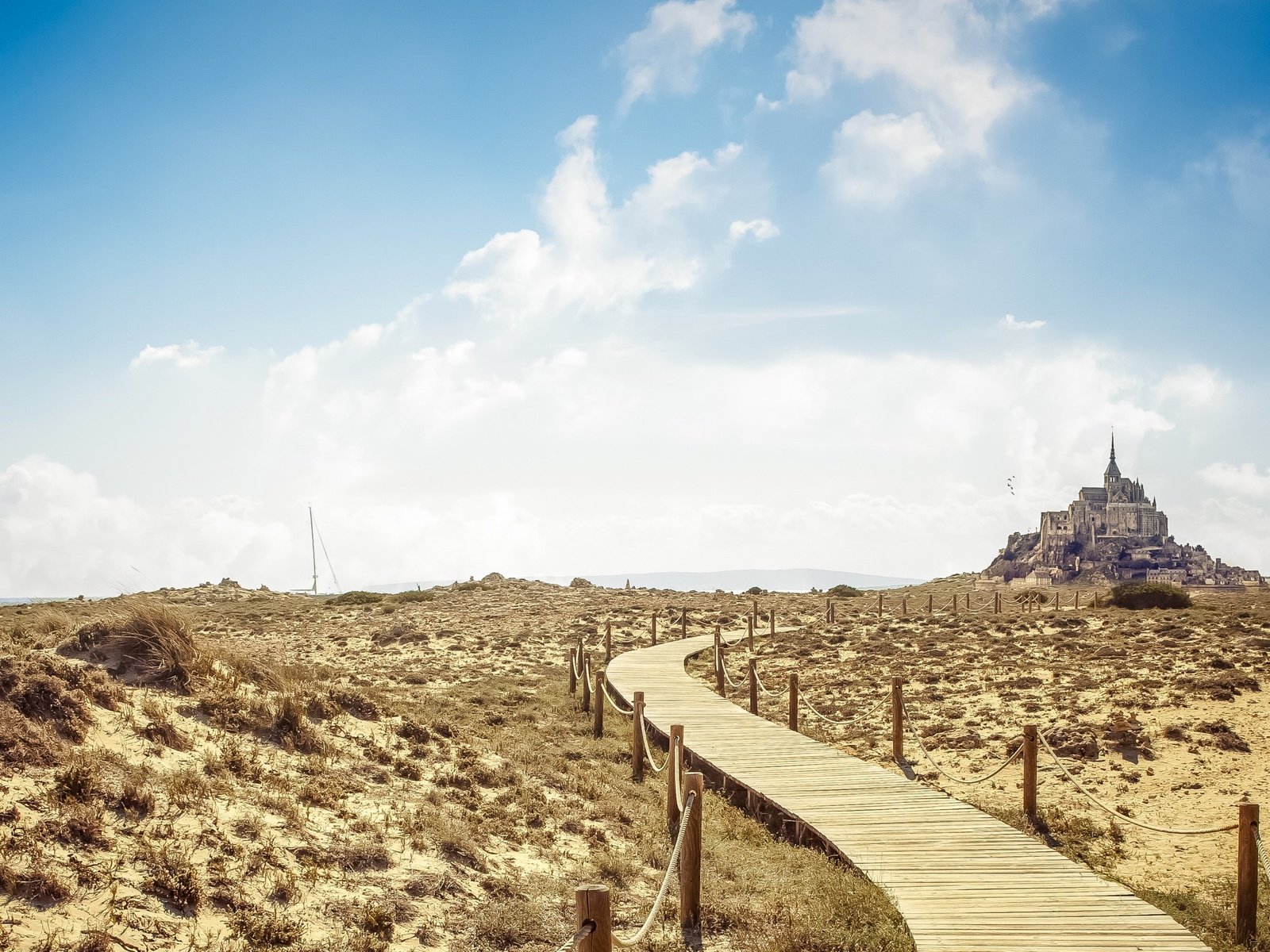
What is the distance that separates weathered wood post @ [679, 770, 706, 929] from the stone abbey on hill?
442ft

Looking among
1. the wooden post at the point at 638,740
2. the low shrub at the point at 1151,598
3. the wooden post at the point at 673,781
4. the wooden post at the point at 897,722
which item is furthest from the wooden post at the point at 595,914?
the low shrub at the point at 1151,598

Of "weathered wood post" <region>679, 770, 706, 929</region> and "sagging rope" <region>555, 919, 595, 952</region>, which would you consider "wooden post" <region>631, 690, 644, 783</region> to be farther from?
"sagging rope" <region>555, 919, 595, 952</region>

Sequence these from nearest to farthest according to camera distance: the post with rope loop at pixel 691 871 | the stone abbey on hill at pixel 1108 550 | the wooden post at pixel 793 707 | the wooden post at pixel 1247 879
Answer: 1. the wooden post at pixel 1247 879
2. the post with rope loop at pixel 691 871
3. the wooden post at pixel 793 707
4. the stone abbey on hill at pixel 1108 550

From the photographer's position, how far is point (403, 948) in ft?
22.8

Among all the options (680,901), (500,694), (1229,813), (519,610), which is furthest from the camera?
(519,610)

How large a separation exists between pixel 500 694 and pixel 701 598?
133ft

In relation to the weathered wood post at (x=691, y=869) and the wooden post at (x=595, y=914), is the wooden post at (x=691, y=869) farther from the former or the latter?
the wooden post at (x=595, y=914)

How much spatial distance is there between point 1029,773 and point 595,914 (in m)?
→ 9.11

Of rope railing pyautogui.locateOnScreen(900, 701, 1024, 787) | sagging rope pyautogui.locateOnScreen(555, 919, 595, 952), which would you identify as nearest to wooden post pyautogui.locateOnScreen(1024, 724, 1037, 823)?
rope railing pyautogui.locateOnScreen(900, 701, 1024, 787)

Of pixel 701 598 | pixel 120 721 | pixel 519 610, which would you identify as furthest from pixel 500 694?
pixel 701 598

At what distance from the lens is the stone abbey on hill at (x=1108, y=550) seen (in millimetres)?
136125

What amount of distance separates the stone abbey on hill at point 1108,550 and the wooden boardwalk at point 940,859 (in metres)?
128

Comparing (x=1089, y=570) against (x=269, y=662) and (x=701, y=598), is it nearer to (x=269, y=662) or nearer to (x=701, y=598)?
(x=701, y=598)

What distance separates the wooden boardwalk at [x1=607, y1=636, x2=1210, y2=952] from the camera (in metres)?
7.52
